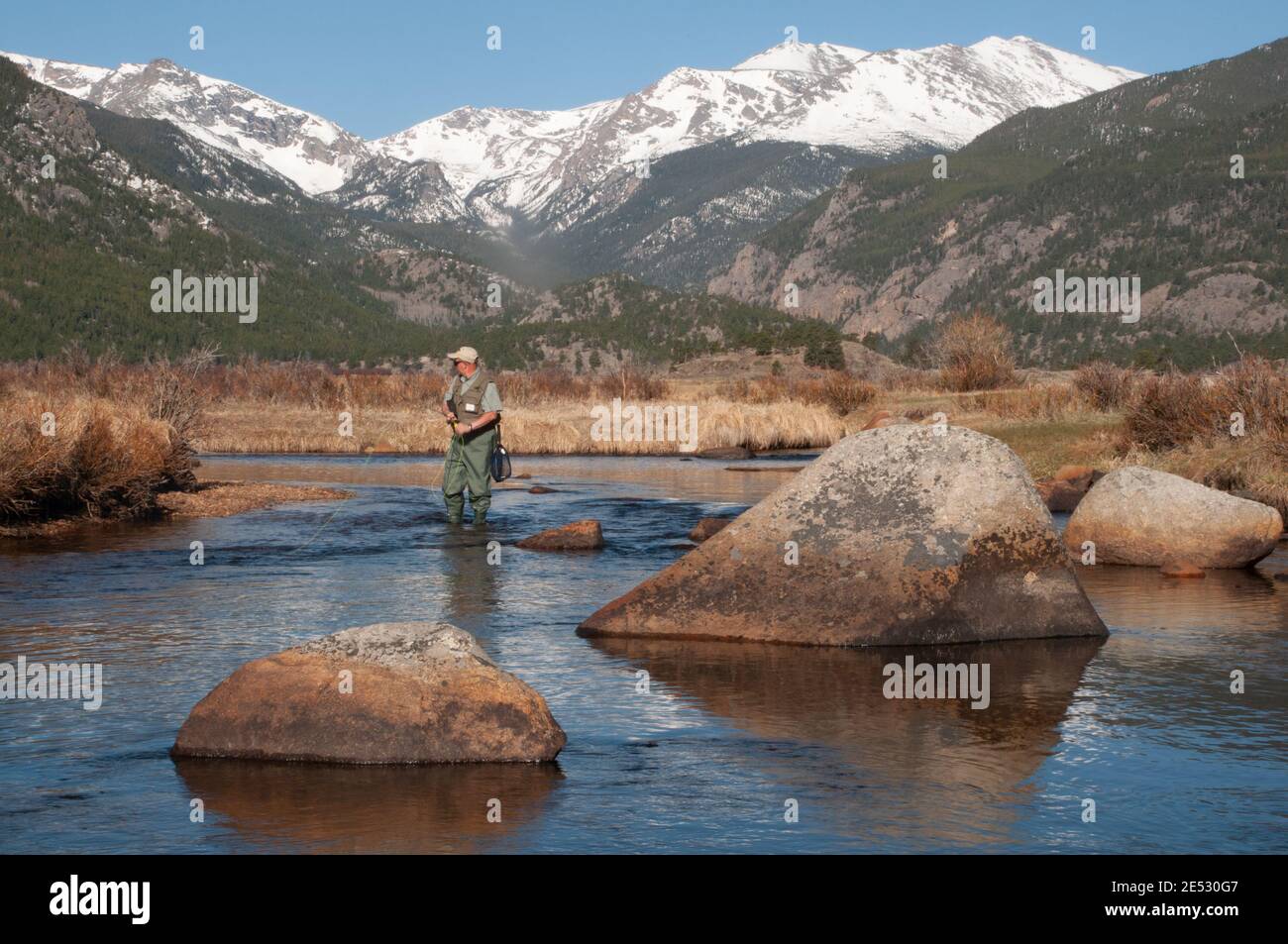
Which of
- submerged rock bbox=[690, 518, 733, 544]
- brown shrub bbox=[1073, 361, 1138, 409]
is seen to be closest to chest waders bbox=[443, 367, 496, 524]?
submerged rock bbox=[690, 518, 733, 544]

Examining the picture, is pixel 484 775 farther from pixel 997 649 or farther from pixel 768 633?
pixel 997 649

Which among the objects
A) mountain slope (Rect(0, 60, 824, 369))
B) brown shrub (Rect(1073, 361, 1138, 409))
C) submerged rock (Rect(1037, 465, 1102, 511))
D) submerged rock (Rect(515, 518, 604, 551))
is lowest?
submerged rock (Rect(515, 518, 604, 551))

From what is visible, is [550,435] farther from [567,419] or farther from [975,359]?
[975,359]

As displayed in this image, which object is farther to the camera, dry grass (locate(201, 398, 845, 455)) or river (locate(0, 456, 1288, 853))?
dry grass (locate(201, 398, 845, 455))

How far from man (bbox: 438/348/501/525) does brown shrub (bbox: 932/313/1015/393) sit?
35.2 meters

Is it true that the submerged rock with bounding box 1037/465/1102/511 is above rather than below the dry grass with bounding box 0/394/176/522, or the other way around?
below

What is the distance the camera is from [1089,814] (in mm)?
7637

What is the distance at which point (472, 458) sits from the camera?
21062mm

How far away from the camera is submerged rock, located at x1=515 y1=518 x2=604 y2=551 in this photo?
19.9m

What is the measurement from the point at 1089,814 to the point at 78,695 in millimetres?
6810

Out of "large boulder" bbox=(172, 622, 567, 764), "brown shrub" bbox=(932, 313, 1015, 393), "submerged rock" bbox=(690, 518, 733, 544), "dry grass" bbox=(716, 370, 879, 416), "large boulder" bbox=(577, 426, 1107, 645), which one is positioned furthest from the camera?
"brown shrub" bbox=(932, 313, 1015, 393)

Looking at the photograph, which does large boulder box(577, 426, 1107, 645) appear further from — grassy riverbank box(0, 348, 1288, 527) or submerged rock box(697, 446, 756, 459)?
submerged rock box(697, 446, 756, 459)

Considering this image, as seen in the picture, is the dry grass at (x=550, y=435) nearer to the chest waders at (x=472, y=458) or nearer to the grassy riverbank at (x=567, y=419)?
the grassy riverbank at (x=567, y=419)
